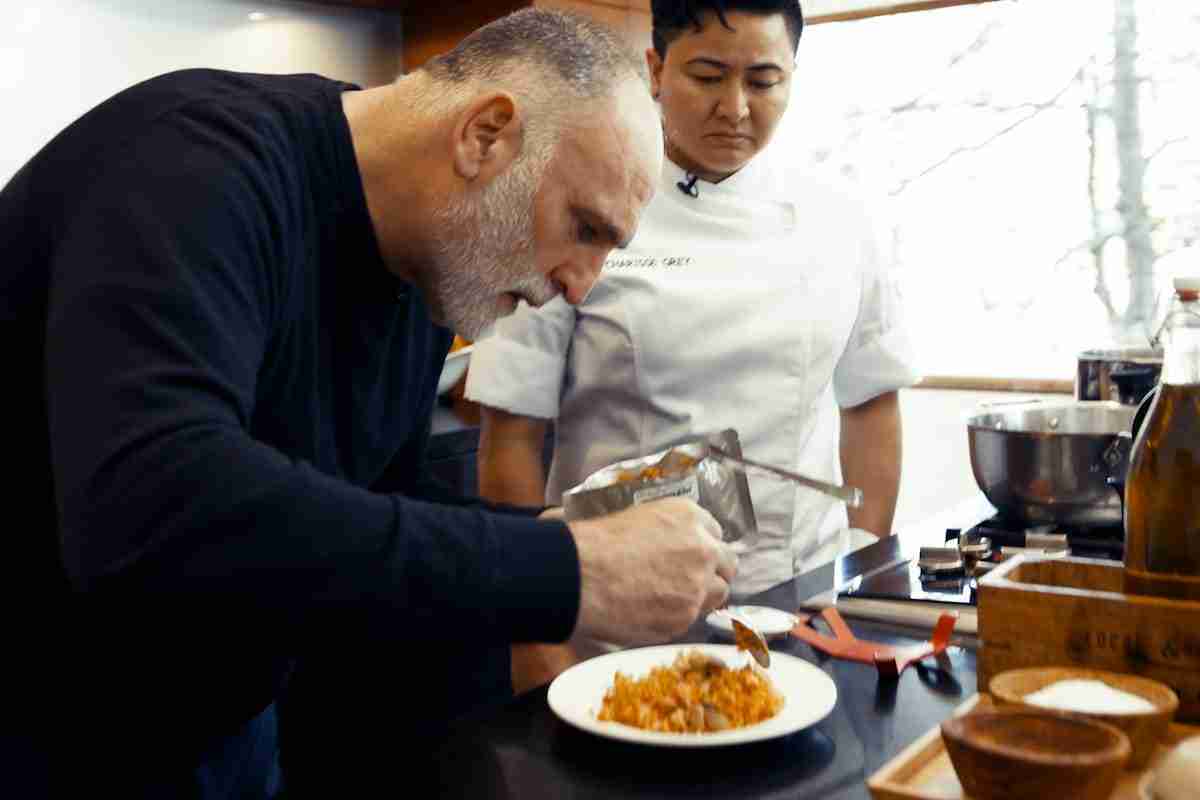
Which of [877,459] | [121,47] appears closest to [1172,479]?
[877,459]

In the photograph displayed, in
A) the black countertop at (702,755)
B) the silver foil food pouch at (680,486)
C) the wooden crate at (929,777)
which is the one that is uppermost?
the silver foil food pouch at (680,486)

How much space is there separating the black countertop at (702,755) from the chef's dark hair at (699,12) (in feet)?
3.19

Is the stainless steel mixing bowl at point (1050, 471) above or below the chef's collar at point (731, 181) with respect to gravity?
below

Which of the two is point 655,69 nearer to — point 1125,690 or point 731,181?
point 731,181

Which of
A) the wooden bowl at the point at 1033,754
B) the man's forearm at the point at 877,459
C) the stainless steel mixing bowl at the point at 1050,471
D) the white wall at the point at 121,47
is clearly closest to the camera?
the wooden bowl at the point at 1033,754

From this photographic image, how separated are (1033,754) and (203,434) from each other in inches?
20.4

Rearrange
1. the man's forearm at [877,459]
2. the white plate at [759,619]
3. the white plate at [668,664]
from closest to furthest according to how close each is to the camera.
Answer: the white plate at [668,664], the white plate at [759,619], the man's forearm at [877,459]

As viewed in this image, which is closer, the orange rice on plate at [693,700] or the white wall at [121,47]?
the orange rice on plate at [693,700]

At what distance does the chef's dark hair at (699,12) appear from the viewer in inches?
70.7

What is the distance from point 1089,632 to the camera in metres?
0.95

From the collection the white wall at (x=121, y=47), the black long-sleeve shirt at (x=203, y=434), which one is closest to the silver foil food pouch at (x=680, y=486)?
the black long-sleeve shirt at (x=203, y=434)

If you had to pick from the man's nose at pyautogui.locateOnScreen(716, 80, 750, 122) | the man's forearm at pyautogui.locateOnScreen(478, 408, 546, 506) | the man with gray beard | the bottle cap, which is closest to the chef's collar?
the man's nose at pyautogui.locateOnScreen(716, 80, 750, 122)

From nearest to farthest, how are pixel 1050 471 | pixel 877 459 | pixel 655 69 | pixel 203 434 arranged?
pixel 203 434
pixel 1050 471
pixel 655 69
pixel 877 459

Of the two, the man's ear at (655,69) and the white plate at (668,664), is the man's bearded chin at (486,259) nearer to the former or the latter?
the white plate at (668,664)
